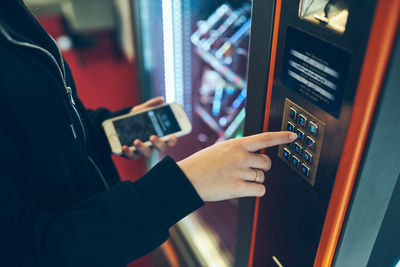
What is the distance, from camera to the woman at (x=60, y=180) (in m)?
0.54

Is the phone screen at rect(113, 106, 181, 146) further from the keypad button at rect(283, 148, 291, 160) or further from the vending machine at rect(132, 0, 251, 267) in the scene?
the keypad button at rect(283, 148, 291, 160)

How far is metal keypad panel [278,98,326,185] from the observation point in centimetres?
51

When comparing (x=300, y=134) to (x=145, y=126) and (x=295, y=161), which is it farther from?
(x=145, y=126)

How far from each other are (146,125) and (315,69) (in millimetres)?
595

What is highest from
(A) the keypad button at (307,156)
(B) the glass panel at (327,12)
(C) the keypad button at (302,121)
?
(B) the glass panel at (327,12)

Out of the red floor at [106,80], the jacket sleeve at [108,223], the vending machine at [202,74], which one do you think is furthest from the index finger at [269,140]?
the red floor at [106,80]

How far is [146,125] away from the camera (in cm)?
99

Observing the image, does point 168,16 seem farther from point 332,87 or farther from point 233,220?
point 332,87

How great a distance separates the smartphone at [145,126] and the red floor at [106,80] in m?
1.21

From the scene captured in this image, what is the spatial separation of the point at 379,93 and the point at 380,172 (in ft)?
0.41

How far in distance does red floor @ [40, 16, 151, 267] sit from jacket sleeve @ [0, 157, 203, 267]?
1.60 metres

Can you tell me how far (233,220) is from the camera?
4.79 ft

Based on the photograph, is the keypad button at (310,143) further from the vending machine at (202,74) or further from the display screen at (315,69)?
the vending machine at (202,74)

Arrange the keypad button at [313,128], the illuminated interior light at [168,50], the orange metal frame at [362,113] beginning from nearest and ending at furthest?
the orange metal frame at [362,113] → the keypad button at [313,128] → the illuminated interior light at [168,50]
